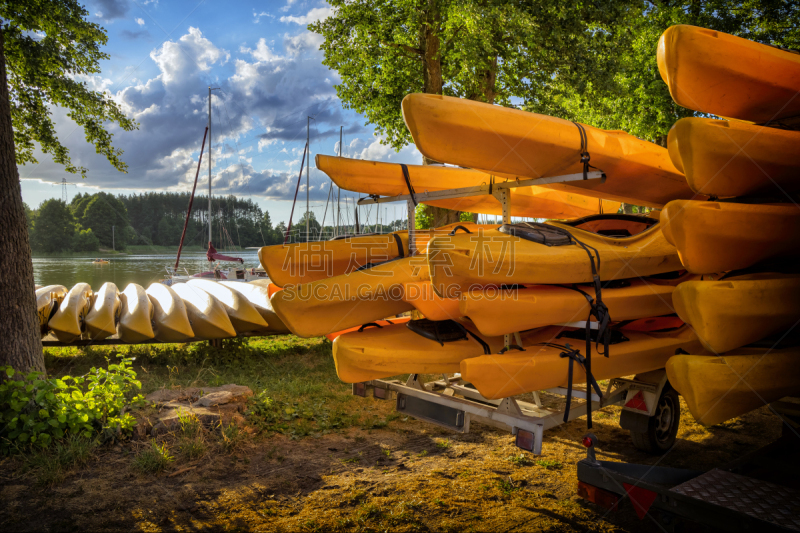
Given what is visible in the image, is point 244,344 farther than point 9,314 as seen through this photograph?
Yes

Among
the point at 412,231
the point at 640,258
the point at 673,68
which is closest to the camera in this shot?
the point at 673,68

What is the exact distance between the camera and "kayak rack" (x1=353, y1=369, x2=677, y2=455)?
2.91m

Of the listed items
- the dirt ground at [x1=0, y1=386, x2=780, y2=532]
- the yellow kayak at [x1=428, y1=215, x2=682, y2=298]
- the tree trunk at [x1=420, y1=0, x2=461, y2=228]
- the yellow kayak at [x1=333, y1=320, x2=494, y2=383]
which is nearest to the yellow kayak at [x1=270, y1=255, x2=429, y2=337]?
the yellow kayak at [x1=333, y1=320, x2=494, y2=383]

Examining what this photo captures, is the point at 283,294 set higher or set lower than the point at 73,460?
higher

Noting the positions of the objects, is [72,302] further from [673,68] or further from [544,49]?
[544,49]

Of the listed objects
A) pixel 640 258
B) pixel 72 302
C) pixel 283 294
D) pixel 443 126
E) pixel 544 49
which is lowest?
pixel 72 302

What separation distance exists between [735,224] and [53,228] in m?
55.8

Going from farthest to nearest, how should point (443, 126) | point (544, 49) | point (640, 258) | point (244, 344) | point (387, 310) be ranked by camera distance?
point (544, 49) < point (244, 344) < point (387, 310) < point (640, 258) < point (443, 126)

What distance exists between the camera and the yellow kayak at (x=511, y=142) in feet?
11.0

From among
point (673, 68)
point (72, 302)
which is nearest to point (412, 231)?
point (673, 68)

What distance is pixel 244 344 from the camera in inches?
284

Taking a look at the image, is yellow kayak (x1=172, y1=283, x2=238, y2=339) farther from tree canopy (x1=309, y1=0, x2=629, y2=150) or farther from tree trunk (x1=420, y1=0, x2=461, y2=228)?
tree canopy (x1=309, y1=0, x2=629, y2=150)

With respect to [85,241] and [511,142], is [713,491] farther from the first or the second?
[85,241]

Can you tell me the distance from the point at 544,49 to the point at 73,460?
936 cm
